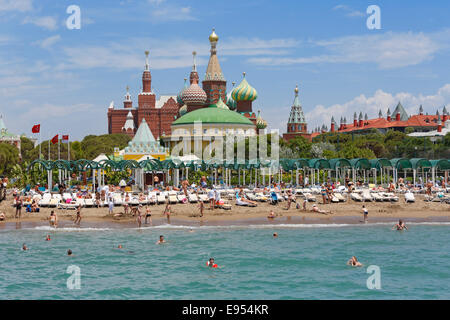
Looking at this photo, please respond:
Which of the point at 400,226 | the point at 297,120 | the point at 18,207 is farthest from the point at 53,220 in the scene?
the point at 297,120

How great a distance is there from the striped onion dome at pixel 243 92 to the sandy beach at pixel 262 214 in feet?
199

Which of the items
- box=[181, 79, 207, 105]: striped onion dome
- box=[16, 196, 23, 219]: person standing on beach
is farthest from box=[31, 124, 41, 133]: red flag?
box=[181, 79, 207, 105]: striped onion dome

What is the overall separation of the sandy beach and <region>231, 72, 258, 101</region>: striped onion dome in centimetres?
6054

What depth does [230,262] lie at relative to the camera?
76.2 ft

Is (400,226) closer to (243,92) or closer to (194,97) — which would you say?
(194,97)

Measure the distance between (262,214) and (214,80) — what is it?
202 feet

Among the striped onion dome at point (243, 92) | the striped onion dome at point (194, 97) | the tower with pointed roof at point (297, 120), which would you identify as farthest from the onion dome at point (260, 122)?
the tower with pointed roof at point (297, 120)

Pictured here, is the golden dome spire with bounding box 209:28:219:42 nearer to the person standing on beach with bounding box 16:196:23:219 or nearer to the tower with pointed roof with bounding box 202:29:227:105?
the tower with pointed roof with bounding box 202:29:227:105

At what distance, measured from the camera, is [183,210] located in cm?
3428

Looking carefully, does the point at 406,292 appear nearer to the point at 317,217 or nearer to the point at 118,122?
the point at 317,217

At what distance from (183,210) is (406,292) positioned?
17379 millimetres
